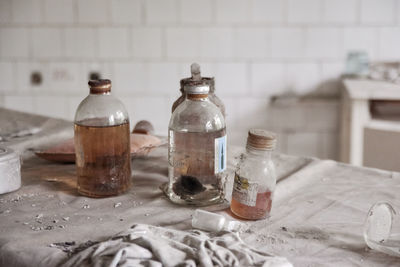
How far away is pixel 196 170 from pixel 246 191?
15cm

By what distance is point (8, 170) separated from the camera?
1127 millimetres

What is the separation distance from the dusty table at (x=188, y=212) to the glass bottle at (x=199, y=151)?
0.15 feet

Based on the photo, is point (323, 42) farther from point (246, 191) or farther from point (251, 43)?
point (246, 191)

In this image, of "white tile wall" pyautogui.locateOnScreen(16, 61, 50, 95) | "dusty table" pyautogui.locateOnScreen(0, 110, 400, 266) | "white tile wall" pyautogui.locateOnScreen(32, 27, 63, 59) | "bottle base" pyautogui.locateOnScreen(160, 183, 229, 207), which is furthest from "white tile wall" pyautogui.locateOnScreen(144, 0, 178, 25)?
"bottle base" pyautogui.locateOnScreen(160, 183, 229, 207)

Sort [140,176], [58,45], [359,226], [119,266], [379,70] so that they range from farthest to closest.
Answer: [58,45] < [379,70] < [140,176] < [359,226] < [119,266]

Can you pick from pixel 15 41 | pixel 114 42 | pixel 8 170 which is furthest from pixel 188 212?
pixel 15 41

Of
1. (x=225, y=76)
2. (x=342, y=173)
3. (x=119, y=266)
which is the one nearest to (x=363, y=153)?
(x=225, y=76)

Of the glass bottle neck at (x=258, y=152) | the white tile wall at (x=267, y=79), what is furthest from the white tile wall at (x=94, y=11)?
the glass bottle neck at (x=258, y=152)

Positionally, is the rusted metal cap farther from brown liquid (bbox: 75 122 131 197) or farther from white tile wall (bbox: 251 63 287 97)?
white tile wall (bbox: 251 63 287 97)

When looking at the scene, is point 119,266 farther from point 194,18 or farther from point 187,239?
point 194,18

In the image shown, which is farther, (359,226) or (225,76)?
(225,76)

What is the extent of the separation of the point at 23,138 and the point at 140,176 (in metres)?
0.52

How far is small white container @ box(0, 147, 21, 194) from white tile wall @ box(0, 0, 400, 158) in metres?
1.66

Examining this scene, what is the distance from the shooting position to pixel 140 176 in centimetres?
128
